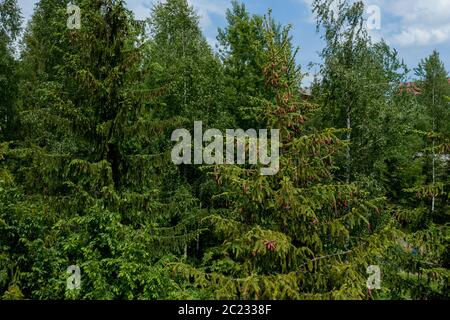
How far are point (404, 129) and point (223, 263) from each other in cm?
1370

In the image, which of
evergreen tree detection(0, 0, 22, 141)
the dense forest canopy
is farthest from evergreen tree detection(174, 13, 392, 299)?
evergreen tree detection(0, 0, 22, 141)

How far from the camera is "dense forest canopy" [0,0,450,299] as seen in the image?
22.3 ft

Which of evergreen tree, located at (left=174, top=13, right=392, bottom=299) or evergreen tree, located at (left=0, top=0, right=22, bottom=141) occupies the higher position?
evergreen tree, located at (left=0, top=0, right=22, bottom=141)

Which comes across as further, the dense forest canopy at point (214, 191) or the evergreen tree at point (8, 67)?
the evergreen tree at point (8, 67)

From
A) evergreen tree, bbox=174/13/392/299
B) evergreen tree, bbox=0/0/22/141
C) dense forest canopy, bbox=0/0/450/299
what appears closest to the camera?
evergreen tree, bbox=174/13/392/299

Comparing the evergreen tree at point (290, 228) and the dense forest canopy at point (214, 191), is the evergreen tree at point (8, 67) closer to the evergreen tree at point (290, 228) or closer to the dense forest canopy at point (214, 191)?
the dense forest canopy at point (214, 191)

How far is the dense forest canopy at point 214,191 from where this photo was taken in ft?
22.3

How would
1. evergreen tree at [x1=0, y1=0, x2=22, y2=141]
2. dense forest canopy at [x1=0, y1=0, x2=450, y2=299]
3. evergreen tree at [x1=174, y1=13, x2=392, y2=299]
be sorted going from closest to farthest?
evergreen tree at [x1=174, y1=13, x2=392, y2=299] < dense forest canopy at [x1=0, y1=0, x2=450, y2=299] < evergreen tree at [x1=0, y1=0, x2=22, y2=141]

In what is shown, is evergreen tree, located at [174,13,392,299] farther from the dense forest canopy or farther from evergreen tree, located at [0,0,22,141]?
evergreen tree, located at [0,0,22,141]

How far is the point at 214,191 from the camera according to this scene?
62.3 feet

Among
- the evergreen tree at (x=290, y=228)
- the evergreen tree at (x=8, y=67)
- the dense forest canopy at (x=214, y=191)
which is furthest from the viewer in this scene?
the evergreen tree at (x=8, y=67)

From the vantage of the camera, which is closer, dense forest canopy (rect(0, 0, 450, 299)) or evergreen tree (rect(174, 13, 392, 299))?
evergreen tree (rect(174, 13, 392, 299))

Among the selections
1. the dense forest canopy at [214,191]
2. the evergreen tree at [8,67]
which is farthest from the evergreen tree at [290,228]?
the evergreen tree at [8,67]

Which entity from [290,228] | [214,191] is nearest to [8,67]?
[214,191]
